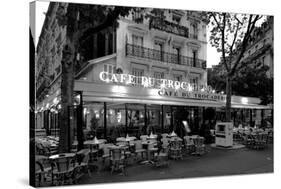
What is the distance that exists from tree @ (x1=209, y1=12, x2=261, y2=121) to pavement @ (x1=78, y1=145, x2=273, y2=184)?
4.17ft

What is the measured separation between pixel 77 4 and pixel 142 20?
6.16 feet

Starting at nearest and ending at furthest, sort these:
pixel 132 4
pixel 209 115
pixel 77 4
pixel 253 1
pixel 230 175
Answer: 1. pixel 77 4
2. pixel 132 4
3. pixel 230 175
4. pixel 253 1
5. pixel 209 115

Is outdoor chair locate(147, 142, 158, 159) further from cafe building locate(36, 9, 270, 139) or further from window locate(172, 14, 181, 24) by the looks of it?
window locate(172, 14, 181, 24)

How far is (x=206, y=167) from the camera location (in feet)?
27.5

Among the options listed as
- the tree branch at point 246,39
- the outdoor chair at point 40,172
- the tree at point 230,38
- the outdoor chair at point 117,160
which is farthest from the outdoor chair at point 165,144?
the outdoor chair at point 40,172

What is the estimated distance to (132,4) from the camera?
25.4 feet

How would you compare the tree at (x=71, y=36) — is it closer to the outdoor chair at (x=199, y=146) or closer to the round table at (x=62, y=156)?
the round table at (x=62, y=156)

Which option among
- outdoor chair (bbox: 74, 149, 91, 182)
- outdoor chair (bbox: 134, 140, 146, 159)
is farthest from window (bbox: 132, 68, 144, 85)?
outdoor chair (bbox: 74, 149, 91, 182)

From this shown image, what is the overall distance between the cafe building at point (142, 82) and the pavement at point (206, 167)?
3.33 feet

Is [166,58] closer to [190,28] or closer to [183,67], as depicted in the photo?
[183,67]

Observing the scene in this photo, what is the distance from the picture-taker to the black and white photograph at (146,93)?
6.93 metres

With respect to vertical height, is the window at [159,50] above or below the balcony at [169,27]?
below

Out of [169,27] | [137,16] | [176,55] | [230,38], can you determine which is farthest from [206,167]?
[137,16]

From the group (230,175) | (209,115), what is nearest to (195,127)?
(209,115)
